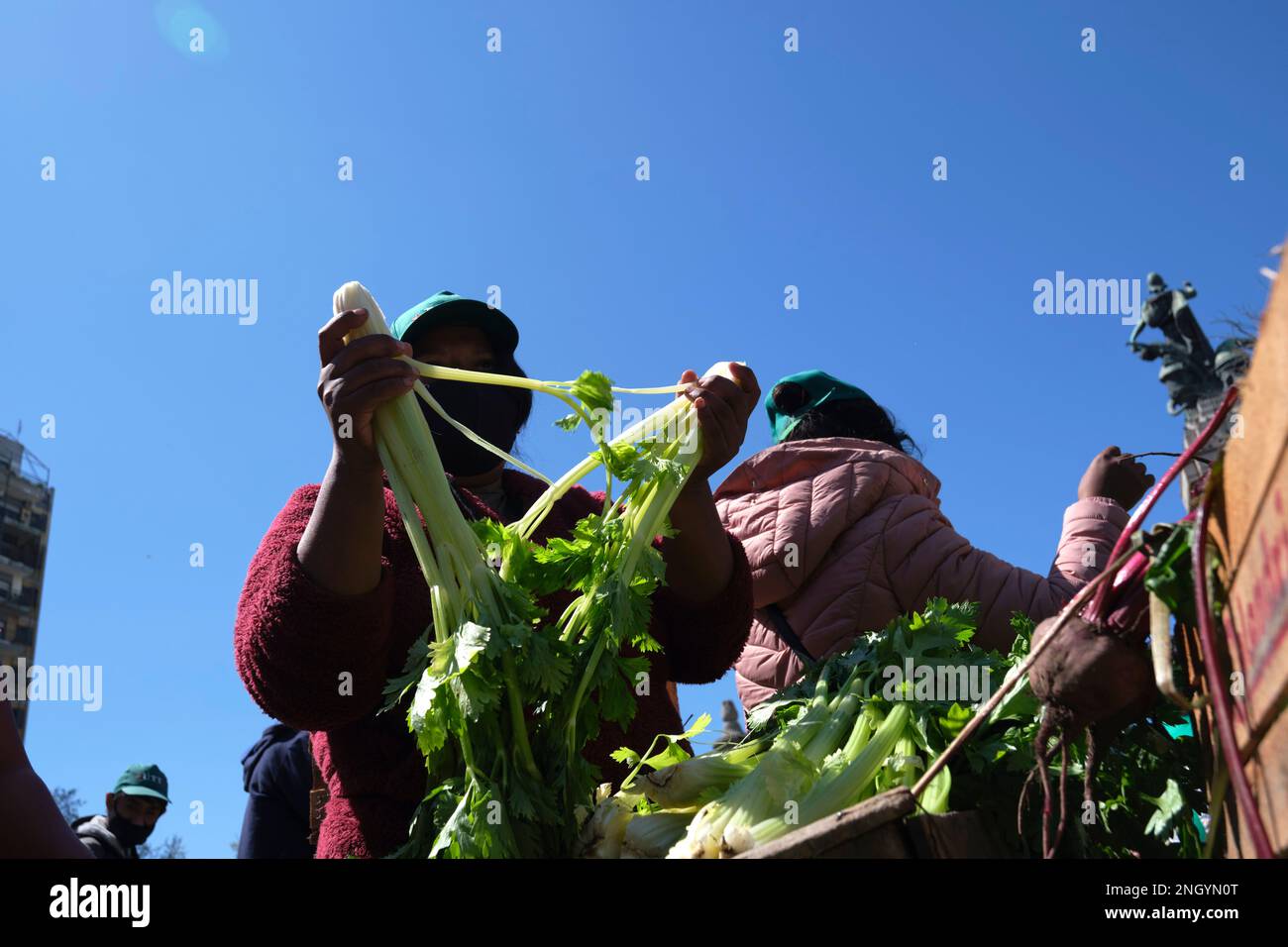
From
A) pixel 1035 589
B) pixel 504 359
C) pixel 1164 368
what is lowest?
pixel 1035 589

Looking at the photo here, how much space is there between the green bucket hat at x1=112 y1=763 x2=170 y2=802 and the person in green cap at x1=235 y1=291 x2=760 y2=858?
4.94 m

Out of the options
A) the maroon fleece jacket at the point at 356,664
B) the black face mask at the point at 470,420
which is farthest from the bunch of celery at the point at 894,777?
the black face mask at the point at 470,420

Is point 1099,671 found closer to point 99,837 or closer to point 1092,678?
point 1092,678

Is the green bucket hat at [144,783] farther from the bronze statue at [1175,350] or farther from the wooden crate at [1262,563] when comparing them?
the bronze statue at [1175,350]

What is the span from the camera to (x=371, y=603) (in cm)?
247

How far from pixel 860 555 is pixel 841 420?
0.71 m

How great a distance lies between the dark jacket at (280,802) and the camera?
4.43m

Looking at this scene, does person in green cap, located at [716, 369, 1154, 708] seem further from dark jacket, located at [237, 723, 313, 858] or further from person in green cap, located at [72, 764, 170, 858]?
person in green cap, located at [72, 764, 170, 858]

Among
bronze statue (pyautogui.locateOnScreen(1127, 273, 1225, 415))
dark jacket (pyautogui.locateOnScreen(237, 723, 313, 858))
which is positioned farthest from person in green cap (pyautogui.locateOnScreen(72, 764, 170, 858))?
bronze statue (pyautogui.locateOnScreen(1127, 273, 1225, 415))

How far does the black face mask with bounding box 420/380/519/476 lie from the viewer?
3100 mm
